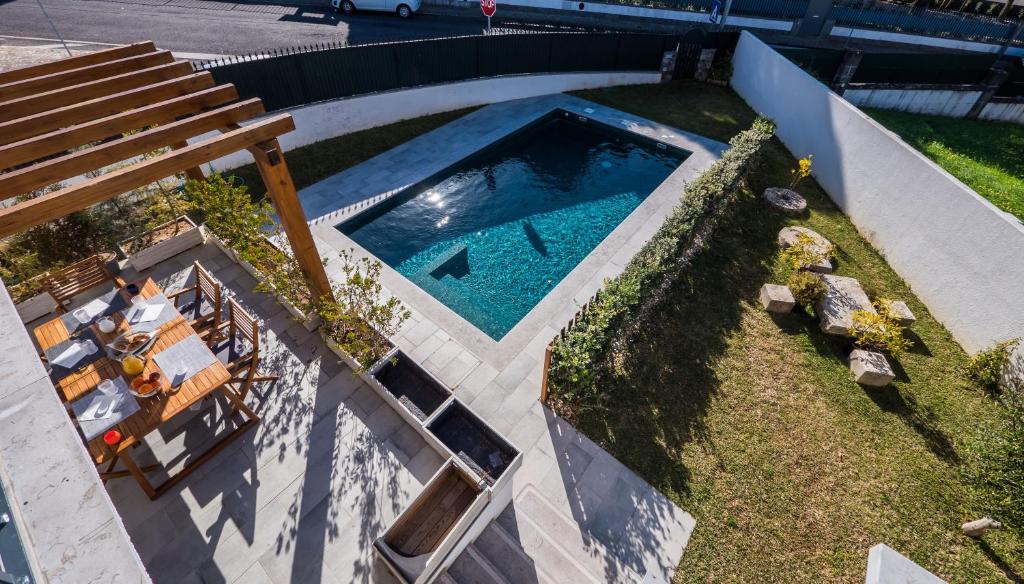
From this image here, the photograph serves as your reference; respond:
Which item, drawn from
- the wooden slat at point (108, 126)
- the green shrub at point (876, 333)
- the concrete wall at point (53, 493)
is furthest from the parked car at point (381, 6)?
the concrete wall at point (53, 493)

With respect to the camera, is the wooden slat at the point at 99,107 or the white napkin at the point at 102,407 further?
the wooden slat at the point at 99,107

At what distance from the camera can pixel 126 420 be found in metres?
5.65

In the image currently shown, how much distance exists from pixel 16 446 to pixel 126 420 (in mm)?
3546

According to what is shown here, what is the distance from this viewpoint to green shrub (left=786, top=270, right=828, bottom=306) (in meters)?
9.35

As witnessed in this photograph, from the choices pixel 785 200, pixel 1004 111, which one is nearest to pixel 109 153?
pixel 785 200

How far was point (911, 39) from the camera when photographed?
26.0 meters

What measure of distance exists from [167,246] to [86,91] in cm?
381

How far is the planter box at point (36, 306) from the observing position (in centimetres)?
807

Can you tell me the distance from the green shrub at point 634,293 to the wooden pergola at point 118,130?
472 centimetres

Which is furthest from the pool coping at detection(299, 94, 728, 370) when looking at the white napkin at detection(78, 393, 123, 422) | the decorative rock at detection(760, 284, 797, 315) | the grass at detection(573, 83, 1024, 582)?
the white napkin at detection(78, 393, 123, 422)

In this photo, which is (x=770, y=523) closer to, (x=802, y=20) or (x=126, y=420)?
(x=126, y=420)

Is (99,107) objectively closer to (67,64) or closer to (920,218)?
(67,64)

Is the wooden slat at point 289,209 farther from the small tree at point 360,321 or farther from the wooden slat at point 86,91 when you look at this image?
the wooden slat at point 86,91

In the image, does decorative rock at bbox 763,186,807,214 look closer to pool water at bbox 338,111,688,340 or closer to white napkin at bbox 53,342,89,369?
pool water at bbox 338,111,688,340
